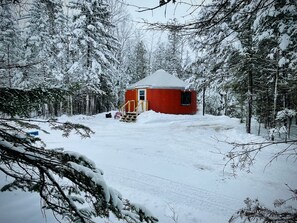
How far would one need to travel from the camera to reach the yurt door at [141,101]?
20742mm

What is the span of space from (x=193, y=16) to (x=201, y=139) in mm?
9954

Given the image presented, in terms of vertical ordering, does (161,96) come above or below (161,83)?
below

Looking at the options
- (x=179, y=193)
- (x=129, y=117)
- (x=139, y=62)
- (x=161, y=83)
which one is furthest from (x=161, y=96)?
(x=139, y=62)

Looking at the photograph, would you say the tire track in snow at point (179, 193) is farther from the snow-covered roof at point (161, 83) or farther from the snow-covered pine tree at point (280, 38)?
the snow-covered roof at point (161, 83)

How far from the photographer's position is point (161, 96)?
815 inches

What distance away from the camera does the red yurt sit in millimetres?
Answer: 20625

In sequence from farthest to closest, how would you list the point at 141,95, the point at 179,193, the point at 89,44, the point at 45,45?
the point at 45,45
the point at 141,95
the point at 89,44
the point at 179,193

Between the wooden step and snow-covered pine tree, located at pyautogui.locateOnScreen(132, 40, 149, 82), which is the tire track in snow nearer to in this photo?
the wooden step

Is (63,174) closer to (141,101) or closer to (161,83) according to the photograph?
(141,101)

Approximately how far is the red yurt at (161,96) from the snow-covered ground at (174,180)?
9.92 m

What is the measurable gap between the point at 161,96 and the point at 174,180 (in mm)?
14602

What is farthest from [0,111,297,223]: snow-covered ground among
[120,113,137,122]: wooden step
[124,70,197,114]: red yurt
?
[124,70,197,114]: red yurt

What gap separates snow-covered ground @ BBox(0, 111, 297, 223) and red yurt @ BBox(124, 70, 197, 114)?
992cm

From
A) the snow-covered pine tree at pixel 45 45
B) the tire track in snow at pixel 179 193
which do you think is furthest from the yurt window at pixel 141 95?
the tire track in snow at pixel 179 193
